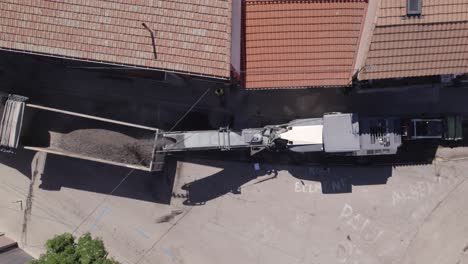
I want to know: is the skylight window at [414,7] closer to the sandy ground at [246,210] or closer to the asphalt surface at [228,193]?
the asphalt surface at [228,193]

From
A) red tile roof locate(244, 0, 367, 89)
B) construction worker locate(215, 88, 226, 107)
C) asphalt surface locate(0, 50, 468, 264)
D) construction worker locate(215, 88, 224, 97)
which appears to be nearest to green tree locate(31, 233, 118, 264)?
asphalt surface locate(0, 50, 468, 264)

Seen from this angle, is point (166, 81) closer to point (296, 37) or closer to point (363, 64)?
point (296, 37)

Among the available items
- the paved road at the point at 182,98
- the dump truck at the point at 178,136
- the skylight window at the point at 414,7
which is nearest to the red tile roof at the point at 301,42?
the dump truck at the point at 178,136

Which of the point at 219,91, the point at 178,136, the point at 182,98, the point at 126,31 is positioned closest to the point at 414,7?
the point at 219,91

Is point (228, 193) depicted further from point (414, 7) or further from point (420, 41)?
point (414, 7)

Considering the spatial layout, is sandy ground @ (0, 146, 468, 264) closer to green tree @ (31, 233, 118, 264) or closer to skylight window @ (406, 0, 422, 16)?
green tree @ (31, 233, 118, 264)

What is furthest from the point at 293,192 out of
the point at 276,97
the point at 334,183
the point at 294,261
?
the point at 276,97
